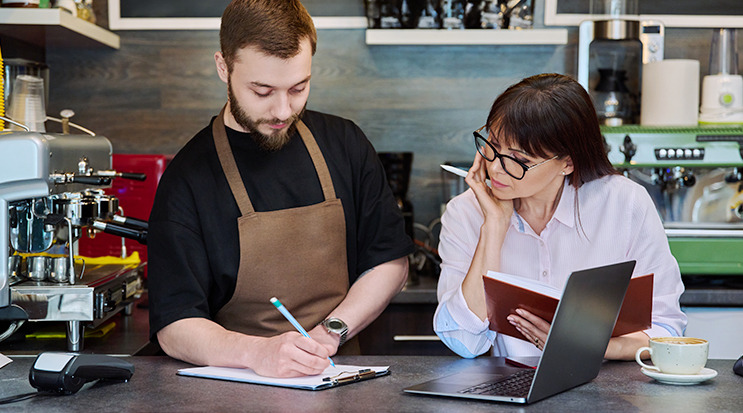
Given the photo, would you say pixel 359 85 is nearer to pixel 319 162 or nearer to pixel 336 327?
pixel 319 162

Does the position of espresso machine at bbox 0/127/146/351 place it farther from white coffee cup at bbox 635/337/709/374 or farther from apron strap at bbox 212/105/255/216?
white coffee cup at bbox 635/337/709/374

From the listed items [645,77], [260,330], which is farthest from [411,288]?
[645,77]

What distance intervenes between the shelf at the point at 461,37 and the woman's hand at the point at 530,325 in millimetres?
1431

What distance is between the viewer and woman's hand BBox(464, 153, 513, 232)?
5.76 feet

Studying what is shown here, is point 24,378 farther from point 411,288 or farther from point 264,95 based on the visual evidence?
point 411,288

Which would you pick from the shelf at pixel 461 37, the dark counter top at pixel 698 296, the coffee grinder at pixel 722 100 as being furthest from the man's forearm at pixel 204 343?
the coffee grinder at pixel 722 100

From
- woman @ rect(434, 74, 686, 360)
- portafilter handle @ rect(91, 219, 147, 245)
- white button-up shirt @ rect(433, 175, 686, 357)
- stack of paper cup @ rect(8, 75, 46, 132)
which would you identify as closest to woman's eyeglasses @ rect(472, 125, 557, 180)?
woman @ rect(434, 74, 686, 360)

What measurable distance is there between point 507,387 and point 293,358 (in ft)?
1.19

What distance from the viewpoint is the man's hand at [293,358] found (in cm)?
138

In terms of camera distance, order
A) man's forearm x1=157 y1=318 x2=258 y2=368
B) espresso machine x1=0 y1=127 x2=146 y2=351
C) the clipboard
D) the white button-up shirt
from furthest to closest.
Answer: the white button-up shirt
espresso machine x1=0 y1=127 x2=146 y2=351
man's forearm x1=157 y1=318 x2=258 y2=368
the clipboard

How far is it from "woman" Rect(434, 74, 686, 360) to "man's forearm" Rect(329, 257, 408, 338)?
0.12 meters

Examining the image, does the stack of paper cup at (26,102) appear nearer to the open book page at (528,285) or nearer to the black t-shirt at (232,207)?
the black t-shirt at (232,207)

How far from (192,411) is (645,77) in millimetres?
2014

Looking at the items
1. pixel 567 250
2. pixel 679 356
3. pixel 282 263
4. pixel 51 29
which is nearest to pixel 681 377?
pixel 679 356
